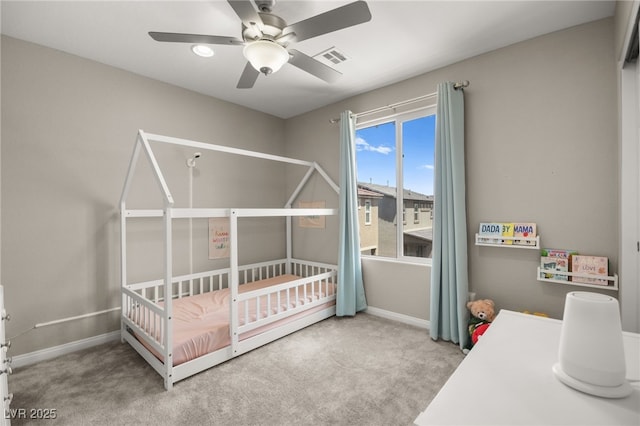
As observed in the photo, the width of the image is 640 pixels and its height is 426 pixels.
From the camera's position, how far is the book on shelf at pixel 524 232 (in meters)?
2.32

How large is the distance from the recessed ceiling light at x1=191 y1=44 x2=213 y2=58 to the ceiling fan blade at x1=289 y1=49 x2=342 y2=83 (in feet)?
2.97

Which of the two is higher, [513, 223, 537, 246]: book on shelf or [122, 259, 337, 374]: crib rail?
[513, 223, 537, 246]: book on shelf

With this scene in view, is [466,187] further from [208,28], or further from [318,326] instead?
[208,28]

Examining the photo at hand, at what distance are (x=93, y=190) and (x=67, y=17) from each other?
1.31 m

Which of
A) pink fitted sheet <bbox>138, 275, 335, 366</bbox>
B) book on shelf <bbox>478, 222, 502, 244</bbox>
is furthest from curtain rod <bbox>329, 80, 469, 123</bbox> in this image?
pink fitted sheet <bbox>138, 275, 335, 366</bbox>

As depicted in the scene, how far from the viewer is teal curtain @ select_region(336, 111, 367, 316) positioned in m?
3.26

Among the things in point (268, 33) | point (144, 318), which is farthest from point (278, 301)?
point (268, 33)

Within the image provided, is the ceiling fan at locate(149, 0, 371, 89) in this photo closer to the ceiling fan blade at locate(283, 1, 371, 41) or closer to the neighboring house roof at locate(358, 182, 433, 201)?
the ceiling fan blade at locate(283, 1, 371, 41)

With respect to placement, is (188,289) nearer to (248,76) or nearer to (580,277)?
(248,76)

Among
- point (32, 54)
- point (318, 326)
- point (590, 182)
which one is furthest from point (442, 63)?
point (32, 54)

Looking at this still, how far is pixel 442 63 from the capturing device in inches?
108

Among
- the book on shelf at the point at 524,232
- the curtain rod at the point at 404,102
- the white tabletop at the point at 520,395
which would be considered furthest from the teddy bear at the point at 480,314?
the curtain rod at the point at 404,102

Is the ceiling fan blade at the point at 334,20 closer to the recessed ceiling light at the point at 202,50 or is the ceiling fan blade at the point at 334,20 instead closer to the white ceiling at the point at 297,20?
the white ceiling at the point at 297,20

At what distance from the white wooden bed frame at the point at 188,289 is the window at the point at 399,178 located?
502 mm
